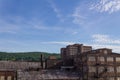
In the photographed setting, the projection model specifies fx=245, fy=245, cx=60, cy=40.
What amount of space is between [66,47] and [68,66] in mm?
35576

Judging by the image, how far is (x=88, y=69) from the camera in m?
69.6

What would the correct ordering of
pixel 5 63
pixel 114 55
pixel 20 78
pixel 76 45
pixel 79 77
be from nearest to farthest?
1. pixel 20 78
2. pixel 79 77
3. pixel 114 55
4. pixel 5 63
5. pixel 76 45

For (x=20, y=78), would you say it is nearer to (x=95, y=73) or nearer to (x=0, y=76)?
(x=0, y=76)

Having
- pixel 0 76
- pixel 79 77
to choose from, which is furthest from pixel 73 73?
pixel 0 76

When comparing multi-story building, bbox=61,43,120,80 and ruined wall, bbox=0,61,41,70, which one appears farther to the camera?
ruined wall, bbox=0,61,41,70

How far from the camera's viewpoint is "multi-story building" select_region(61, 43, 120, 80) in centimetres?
6981

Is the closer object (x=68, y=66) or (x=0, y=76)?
(x=0, y=76)

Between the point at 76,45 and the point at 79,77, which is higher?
the point at 76,45

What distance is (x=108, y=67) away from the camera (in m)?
72.1

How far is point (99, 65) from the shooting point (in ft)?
233

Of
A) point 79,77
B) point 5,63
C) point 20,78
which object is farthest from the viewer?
point 5,63

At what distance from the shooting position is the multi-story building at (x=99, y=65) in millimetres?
69812

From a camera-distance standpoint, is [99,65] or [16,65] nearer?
[99,65]

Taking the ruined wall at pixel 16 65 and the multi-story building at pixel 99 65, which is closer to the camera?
the multi-story building at pixel 99 65
